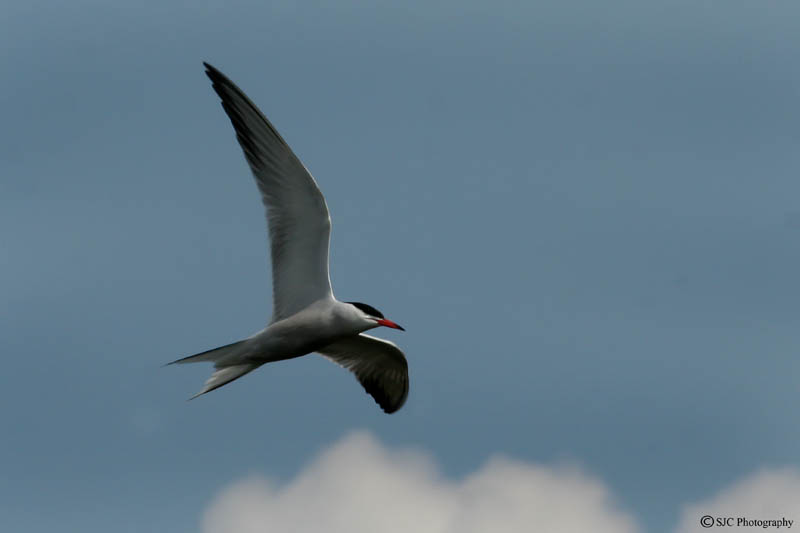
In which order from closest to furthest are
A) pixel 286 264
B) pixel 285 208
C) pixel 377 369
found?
1. pixel 285 208
2. pixel 286 264
3. pixel 377 369

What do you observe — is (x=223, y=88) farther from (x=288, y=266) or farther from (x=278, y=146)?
(x=288, y=266)

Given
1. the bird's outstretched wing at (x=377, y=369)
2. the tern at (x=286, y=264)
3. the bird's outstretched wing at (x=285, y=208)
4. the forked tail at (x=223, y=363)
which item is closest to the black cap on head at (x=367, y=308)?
the tern at (x=286, y=264)

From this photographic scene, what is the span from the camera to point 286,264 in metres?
11.2

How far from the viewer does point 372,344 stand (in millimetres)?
12711

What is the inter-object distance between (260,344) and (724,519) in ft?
16.6

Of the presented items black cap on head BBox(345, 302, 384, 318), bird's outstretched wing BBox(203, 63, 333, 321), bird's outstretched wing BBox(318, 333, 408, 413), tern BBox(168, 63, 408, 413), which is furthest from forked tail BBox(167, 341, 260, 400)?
bird's outstretched wing BBox(318, 333, 408, 413)

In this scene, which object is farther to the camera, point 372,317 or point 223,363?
point 372,317

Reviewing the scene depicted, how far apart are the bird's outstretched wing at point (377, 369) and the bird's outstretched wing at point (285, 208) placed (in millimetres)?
1806

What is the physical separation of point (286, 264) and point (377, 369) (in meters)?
2.53

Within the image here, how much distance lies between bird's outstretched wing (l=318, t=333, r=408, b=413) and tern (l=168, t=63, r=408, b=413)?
54.7 inches

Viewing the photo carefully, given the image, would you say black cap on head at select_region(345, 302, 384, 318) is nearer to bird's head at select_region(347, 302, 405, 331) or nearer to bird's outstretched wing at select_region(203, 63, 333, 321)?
bird's head at select_region(347, 302, 405, 331)

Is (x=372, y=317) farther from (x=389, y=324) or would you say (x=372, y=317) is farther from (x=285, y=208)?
(x=285, y=208)

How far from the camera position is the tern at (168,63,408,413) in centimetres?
1060

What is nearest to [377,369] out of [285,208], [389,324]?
[389,324]
